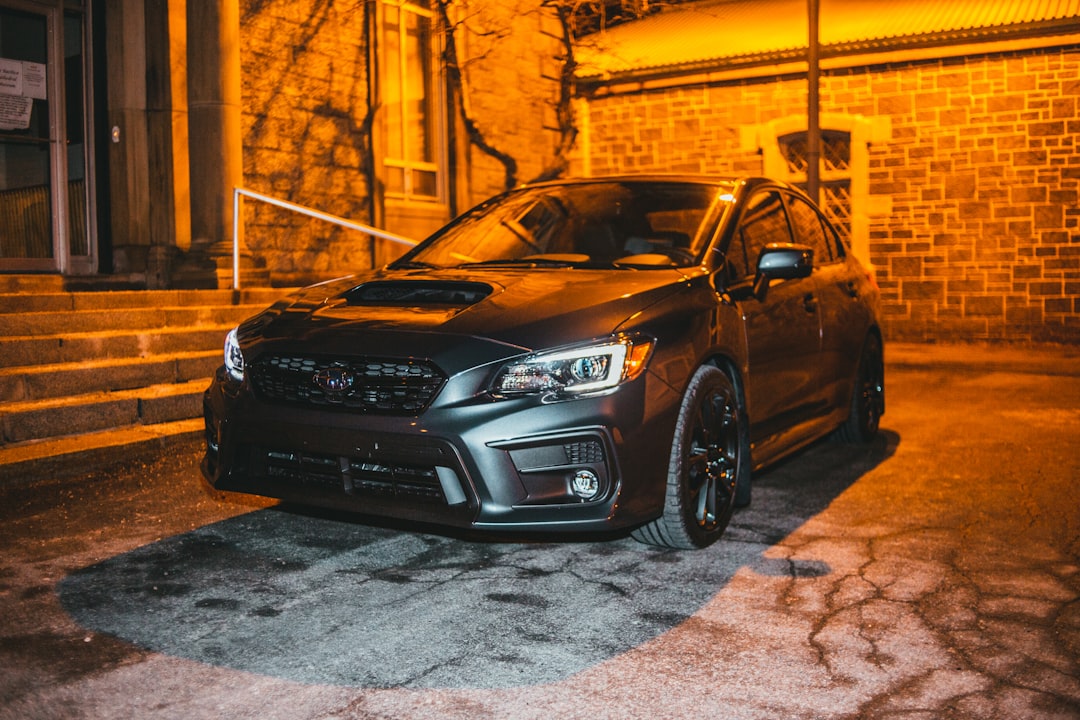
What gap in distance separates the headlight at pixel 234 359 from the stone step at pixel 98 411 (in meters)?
2.52

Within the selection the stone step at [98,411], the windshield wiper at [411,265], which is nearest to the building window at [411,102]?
the stone step at [98,411]

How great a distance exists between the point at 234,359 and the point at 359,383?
2.68 ft

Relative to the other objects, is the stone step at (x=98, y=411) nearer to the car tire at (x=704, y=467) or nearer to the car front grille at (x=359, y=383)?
the car front grille at (x=359, y=383)

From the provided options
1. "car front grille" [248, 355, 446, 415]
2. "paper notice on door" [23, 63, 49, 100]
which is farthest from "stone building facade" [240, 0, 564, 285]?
"car front grille" [248, 355, 446, 415]

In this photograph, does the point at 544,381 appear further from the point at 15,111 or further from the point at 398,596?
the point at 15,111

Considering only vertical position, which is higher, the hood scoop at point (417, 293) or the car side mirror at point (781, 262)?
the car side mirror at point (781, 262)

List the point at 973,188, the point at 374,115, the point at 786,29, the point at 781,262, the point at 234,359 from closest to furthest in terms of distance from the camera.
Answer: the point at 234,359, the point at 781,262, the point at 374,115, the point at 973,188, the point at 786,29

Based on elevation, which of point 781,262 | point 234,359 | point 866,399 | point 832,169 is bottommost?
point 866,399

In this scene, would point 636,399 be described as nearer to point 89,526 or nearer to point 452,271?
point 452,271

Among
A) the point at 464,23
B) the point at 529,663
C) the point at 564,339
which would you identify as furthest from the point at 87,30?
the point at 529,663

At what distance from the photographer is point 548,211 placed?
6.05m

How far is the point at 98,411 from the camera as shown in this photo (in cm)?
734

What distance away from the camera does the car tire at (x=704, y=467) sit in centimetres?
466

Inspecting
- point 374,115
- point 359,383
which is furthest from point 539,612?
point 374,115
